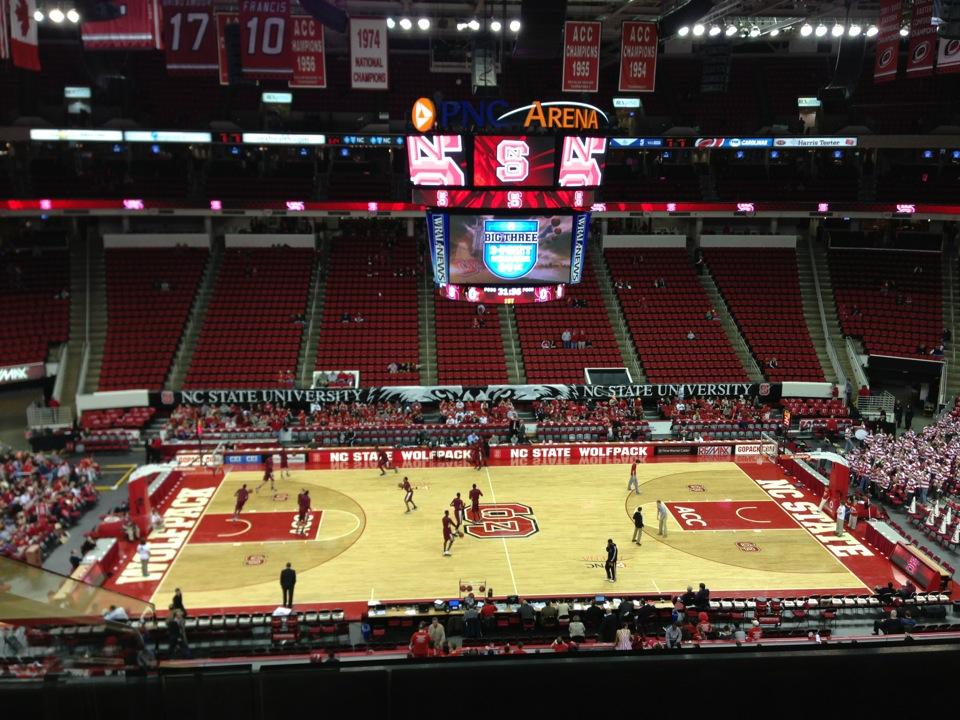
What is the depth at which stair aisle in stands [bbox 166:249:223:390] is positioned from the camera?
35.7 meters

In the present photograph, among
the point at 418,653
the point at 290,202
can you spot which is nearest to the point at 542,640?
the point at 418,653

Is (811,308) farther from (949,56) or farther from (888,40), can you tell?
(949,56)

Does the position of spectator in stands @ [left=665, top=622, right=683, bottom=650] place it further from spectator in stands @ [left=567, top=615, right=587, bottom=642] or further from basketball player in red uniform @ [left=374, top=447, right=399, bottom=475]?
basketball player in red uniform @ [left=374, top=447, right=399, bottom=475]

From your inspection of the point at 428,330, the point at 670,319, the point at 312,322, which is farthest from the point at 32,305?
the point at 670,319

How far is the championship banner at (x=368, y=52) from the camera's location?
2827 centimetres

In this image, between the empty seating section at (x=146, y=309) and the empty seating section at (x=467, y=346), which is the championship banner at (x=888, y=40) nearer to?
the empty seating section at (x=467, y=346)

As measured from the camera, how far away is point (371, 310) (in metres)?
40.1

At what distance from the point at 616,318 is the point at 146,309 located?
2435 centimetres

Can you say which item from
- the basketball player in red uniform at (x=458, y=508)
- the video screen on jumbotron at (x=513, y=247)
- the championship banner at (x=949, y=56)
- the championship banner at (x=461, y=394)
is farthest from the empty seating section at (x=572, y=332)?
the championship banner at (x=949, y=56)

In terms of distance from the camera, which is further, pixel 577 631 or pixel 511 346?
pixel 511 346

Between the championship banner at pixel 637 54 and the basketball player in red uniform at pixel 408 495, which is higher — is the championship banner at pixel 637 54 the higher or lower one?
the higher one

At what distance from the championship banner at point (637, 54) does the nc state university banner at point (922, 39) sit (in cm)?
829

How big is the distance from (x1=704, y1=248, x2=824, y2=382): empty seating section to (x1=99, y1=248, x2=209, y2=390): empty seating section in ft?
94.8

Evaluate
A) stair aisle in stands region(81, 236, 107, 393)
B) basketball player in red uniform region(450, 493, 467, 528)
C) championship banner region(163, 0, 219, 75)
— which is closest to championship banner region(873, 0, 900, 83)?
basketball player in red uniform region(450, 493, 467, 528)
